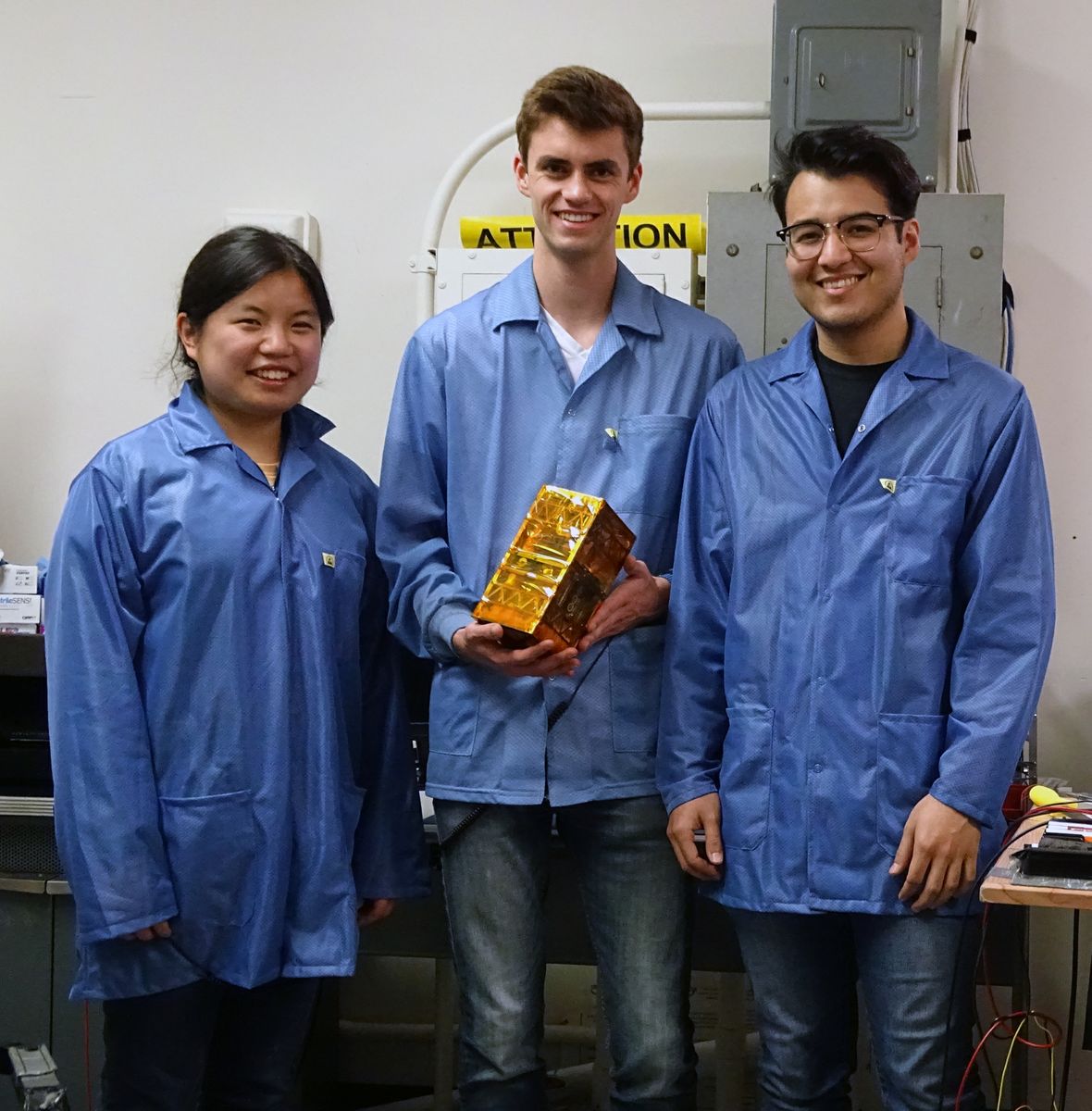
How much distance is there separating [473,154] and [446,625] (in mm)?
1456

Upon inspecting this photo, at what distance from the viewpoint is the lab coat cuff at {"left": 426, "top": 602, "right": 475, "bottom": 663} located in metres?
1.62

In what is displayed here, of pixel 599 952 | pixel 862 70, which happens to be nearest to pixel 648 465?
pixel 599 952

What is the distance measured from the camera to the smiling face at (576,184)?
5.61 feet

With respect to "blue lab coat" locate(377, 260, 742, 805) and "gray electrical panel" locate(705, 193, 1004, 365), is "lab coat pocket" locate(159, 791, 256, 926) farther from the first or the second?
"gray electrical panel" locate(705, 193, 1004, 365)

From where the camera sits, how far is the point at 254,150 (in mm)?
2926

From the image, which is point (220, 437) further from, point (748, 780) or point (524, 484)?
point (748, 780)

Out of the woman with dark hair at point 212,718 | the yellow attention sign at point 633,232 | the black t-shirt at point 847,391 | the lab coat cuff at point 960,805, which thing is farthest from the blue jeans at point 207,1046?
the yellow attention sign at point 633,232

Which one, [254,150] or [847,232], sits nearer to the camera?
[847,232]

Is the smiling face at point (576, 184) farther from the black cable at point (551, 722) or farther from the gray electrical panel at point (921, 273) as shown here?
the gray electrical panel at point (921, 273)

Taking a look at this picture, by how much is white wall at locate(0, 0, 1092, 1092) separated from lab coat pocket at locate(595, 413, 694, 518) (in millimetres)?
1232

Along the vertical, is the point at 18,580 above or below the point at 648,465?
below

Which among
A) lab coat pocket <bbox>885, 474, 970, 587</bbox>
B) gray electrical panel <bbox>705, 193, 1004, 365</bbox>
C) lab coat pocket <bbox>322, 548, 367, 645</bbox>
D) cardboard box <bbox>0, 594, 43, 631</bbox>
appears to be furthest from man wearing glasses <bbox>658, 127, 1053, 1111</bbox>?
cardboard box <bbox>0, 594, 43, 631</bbox>

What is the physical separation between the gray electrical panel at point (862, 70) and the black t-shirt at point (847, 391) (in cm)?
91


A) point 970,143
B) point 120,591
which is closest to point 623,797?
point 120,591
